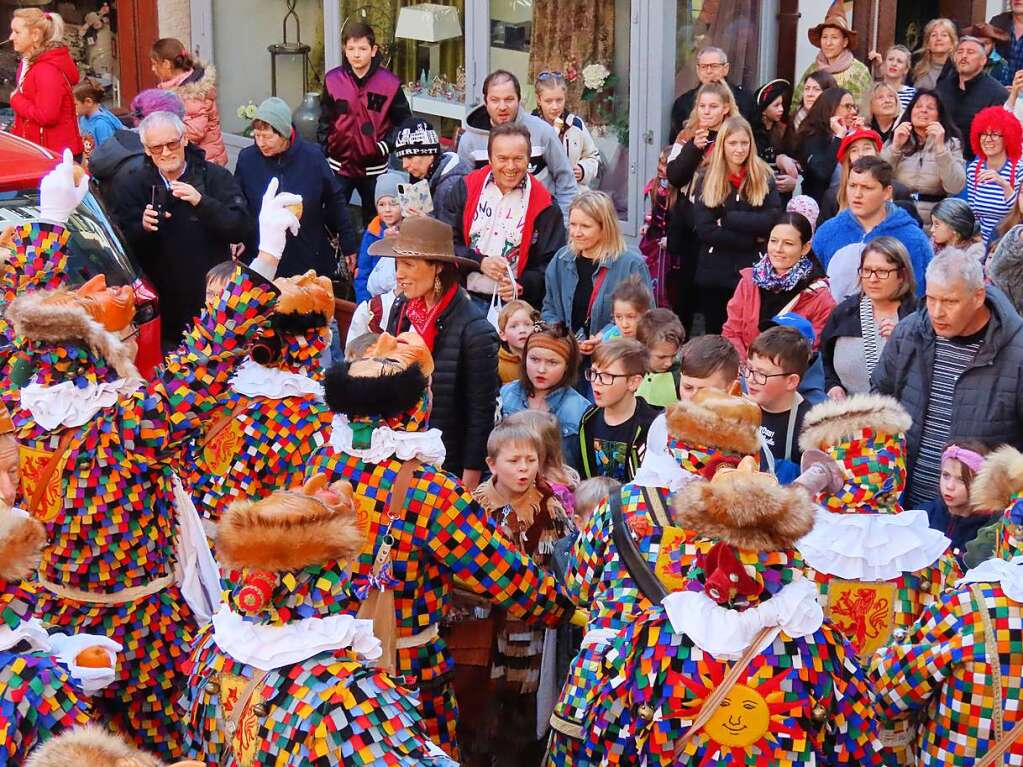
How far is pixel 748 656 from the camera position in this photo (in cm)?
334

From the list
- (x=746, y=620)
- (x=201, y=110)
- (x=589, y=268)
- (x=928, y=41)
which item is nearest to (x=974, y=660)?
(x=746, y=620)

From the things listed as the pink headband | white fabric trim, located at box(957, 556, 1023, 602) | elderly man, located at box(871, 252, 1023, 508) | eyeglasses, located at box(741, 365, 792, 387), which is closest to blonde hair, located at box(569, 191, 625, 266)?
eyeglasses, located at box(741, 365, 792, 387)

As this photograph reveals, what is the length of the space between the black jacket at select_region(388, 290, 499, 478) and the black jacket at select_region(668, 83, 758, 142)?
3682 millimetres

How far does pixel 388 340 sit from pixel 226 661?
1.23 meters

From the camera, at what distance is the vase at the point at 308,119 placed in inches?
448

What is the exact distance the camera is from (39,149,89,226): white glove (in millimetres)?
5055

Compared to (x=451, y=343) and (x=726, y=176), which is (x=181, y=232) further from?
(x=726, y=176)

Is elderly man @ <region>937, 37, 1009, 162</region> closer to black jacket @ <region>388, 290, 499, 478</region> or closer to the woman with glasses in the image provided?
the woman with glasses

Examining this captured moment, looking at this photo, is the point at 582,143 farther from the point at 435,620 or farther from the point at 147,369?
the point at 435,620

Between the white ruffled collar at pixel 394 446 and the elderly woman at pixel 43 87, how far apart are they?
18.7ft

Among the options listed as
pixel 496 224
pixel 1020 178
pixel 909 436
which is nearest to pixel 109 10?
pixel 496 224

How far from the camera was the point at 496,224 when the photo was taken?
24.9 ft

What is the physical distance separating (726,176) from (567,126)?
1.53 m

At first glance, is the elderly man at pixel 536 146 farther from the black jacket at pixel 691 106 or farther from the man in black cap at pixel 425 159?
the black jacket at pixel 691 106
